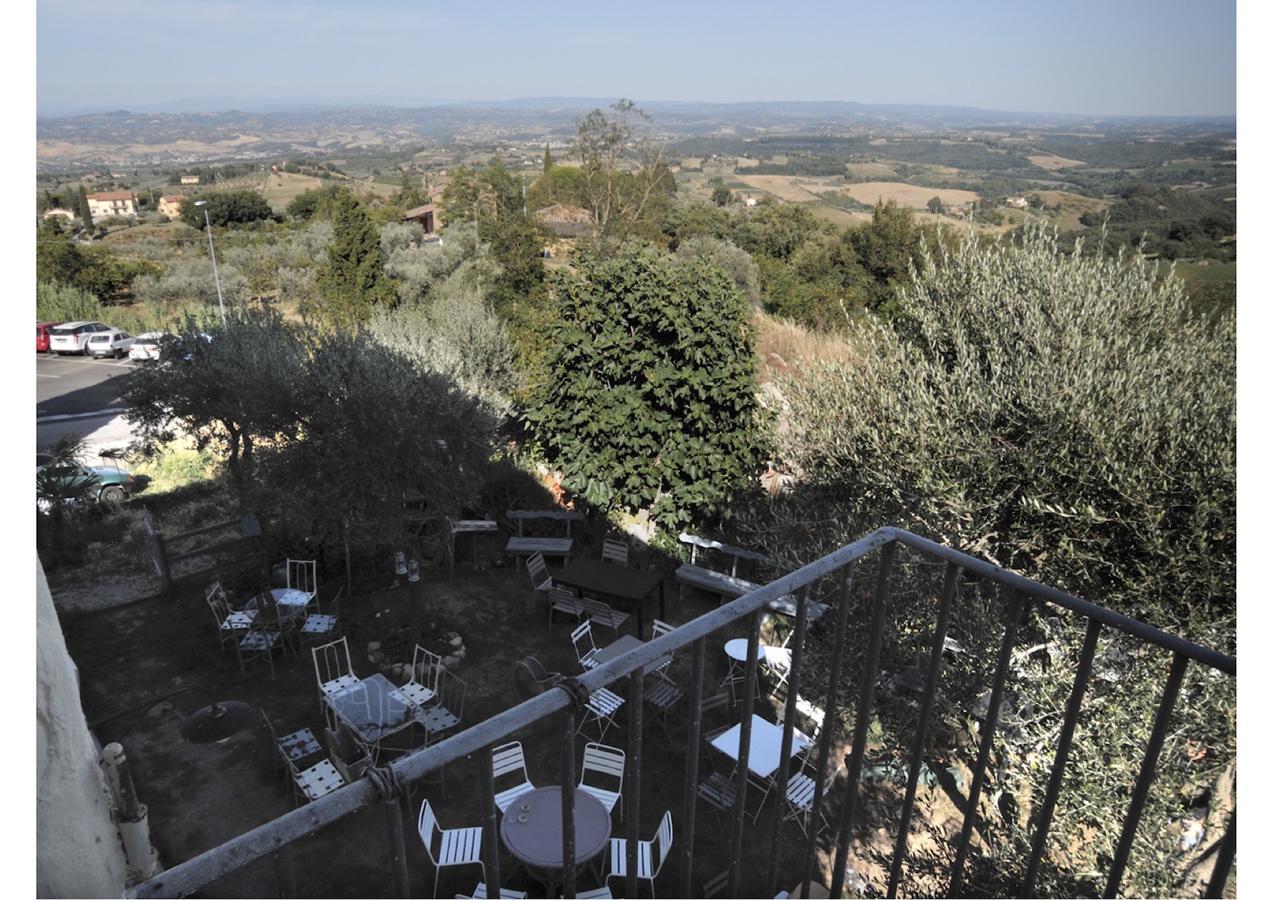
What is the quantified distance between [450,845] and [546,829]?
807 millimetres

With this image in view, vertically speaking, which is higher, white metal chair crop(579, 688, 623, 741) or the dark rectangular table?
the dark rectangular table

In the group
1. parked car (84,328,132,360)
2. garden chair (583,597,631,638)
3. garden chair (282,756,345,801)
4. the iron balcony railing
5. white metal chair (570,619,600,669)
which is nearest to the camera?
the iron balcony railing

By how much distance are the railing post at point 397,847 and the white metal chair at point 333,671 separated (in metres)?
6.46

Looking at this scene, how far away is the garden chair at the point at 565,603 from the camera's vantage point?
9219mm

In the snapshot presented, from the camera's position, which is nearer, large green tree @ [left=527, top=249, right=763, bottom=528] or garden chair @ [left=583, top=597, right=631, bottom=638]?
garden chair @ [left=583, top=597, right=631, bottom=638]

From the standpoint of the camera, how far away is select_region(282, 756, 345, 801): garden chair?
630 cm

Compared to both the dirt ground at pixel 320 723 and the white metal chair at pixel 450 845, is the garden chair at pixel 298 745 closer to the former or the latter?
the dirt ground at pixel 320 723

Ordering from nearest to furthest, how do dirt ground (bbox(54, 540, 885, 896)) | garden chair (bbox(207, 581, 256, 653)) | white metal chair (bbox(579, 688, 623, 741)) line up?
dirt ground (bbox(54, 540, 885, 896))
white metal chair (bbox(579, 688, 623, 741))
garden chair (bbox(207, 581, 256, 653))

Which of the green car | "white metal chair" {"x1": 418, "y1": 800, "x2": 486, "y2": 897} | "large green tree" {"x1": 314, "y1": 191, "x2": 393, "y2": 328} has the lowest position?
"white metal chair" {"x1": 418, "y1": 800, "x2": 486, "y2": 897}

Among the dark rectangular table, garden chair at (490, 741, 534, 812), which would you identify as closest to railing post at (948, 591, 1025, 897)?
garden chair at (490, 741, 534, 812)

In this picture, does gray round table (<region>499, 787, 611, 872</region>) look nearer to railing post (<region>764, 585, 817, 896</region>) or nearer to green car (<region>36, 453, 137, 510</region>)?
railing post (<region>764, 585, 817, 896</region>)

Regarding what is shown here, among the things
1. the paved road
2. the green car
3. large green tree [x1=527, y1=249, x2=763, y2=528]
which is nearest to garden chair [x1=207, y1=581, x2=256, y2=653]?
the green car

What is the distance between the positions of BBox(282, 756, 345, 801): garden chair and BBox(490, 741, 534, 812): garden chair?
1345 millimetres

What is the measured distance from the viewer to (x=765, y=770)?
6562 millimetres
